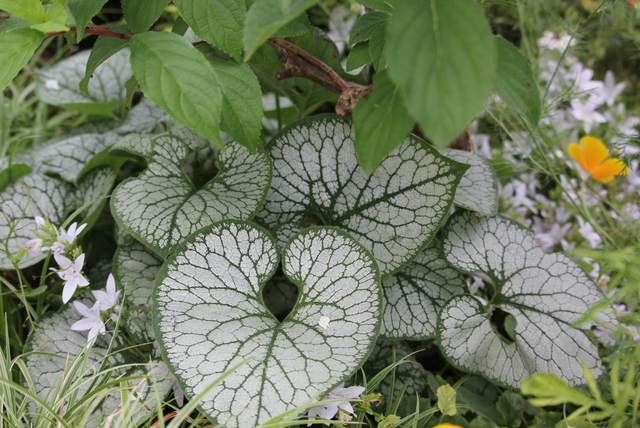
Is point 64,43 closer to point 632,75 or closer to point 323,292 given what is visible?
point 323,292

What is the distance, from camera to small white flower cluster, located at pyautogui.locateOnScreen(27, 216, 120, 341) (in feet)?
2.67

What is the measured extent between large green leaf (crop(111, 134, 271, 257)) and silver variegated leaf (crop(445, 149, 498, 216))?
0.40 metres

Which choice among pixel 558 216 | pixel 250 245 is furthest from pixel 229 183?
pixel 558 216

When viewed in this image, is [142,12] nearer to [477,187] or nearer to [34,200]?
[34,200]

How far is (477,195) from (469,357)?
0.32m

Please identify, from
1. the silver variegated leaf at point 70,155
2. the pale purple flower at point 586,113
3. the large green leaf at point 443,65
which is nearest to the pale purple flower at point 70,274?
the silver variegated leaf at point 70,155

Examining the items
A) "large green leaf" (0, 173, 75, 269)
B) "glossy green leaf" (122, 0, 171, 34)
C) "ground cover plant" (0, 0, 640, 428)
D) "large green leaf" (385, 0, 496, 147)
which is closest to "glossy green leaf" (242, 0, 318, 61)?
"ground cover plant" (0, 0, 640, 428)

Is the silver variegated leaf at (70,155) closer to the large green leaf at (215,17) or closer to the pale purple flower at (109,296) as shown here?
the pale purple flower at (109,296)

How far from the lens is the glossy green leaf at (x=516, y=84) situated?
639 mm

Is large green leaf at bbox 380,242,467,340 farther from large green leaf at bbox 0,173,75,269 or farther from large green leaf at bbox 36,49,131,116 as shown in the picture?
large green leaf at bbox 36,49,131,116

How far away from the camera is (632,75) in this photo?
1.87 meters

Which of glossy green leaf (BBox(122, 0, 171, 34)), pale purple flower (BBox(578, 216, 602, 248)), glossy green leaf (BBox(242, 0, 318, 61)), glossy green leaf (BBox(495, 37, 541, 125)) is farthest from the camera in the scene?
pale purple flower (BBox(578, 216, 602, 248))

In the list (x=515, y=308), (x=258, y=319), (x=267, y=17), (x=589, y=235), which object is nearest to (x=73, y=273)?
(x=258, y=319)

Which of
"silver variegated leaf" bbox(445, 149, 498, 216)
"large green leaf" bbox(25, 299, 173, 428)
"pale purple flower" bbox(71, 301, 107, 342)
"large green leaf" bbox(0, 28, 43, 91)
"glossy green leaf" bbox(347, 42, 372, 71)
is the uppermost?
"glossy green leaf" bbox(347, 42, 372, 71)
